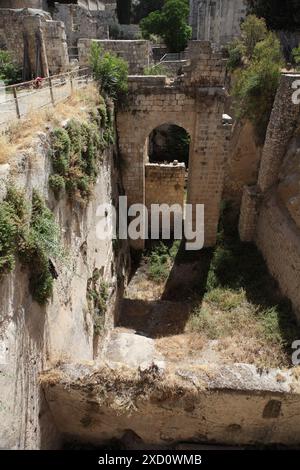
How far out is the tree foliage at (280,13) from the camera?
1868 centimetres

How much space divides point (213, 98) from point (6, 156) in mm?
7270

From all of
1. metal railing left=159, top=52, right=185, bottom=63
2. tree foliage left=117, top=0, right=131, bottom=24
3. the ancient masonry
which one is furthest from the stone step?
tree foliage left=117, top=0, right=131, bottom=24

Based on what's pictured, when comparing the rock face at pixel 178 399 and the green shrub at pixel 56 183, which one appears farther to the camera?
the green shrub at pixel 56 183

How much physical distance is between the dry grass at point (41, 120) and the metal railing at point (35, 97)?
0.26 metres

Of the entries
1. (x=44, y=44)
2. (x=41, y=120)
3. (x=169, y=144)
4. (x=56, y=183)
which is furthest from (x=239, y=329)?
(x=169, y=144)

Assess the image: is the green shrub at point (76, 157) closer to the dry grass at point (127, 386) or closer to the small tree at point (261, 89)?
the dry grass at point (127, 386)

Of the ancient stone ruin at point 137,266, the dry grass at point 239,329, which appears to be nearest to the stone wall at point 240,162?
the ancient stone ruin at point 137,266

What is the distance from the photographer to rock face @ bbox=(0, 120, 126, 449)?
3.83 metres

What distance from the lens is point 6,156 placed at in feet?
14.3

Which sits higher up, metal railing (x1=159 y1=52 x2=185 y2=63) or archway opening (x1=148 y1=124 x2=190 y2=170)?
metal railing (x1=159 y1=52 x2=185 y2=63)

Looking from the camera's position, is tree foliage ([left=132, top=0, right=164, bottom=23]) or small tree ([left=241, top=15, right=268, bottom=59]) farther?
tree foliage ([left=132, top=0, right=164, bottom=23])

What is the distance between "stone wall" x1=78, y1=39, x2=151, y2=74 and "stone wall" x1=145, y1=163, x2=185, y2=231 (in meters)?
3.32

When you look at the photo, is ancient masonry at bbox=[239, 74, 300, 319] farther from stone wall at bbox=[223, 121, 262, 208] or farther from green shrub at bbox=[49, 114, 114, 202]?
green shrub at bbox=[49, 114, 114, 202]

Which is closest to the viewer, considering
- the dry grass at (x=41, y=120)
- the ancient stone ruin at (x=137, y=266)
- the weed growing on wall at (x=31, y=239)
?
the weed growing on wall at (x=31, y=239)
